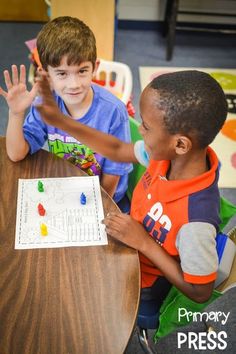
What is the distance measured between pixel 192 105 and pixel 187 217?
25 centimetres

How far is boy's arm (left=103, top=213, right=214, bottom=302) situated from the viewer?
3.07 ft

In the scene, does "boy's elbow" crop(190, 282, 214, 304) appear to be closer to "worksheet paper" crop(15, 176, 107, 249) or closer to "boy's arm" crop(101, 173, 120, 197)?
"worksheet paper" crop(15, 176, 107, 249)

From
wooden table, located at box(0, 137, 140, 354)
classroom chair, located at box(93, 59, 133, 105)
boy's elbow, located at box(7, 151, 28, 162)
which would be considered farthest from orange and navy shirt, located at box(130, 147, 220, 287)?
classroom chair, located at box(93, 59, 133, 105)

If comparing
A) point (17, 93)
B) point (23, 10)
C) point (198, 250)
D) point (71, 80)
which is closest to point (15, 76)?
point (17, 93)

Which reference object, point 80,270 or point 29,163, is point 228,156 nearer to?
point 29,163

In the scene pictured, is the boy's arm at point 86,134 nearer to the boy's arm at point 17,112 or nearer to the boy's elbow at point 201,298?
the boy's arm at point 17,112

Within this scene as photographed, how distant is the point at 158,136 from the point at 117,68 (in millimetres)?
1277

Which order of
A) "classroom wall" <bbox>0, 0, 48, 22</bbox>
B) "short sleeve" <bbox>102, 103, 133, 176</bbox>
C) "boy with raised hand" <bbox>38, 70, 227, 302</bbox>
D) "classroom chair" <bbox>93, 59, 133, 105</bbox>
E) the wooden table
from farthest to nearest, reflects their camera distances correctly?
"classroom wall" <bbox>0, 0, 48, 22</bbox>, "classroom chair" <bbox>93, 59, 133, 105</bbox>, "short sleeve" <bbox>102, 103, 133, 176</bbox>, "boy with raised hand" <bbox>38, 70, 227, 302</bbox>, the wooden table

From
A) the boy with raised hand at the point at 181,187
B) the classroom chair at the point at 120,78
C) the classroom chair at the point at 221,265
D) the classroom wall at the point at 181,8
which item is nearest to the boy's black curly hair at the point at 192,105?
the boy with raised hand at the point at 181,187

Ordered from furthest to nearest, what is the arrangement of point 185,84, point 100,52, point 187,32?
point 187,32 → point 100,52 → point 185,84

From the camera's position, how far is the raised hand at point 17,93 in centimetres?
111

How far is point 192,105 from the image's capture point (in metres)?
0.84

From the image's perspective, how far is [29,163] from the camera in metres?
1.17

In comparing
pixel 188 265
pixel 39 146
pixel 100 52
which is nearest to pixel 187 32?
pixel 100 52
